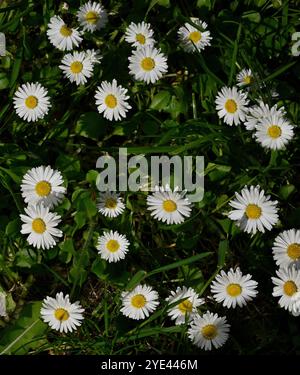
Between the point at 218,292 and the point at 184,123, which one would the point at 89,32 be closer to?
the point at 184,123

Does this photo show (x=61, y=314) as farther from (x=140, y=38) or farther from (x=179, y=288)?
(x=140, y=38)

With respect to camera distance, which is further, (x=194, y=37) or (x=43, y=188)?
(x=194, y=37)

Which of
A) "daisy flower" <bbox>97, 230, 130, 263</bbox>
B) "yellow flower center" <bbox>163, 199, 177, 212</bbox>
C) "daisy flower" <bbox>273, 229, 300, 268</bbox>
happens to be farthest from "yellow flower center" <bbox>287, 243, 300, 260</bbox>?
"daisy flower" <bbox>97, 230, 130, 263</bbox>

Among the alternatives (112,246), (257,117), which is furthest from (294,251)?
(112,246)

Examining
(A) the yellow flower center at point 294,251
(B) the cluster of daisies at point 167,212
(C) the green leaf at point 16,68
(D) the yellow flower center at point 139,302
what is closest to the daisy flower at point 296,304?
(B) the cluster of daisies at point 167,212

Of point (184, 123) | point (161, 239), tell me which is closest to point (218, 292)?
point (161, 239)

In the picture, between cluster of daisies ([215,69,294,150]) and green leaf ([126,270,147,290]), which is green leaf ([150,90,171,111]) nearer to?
cluster of daisies ([215,69,294,150])
